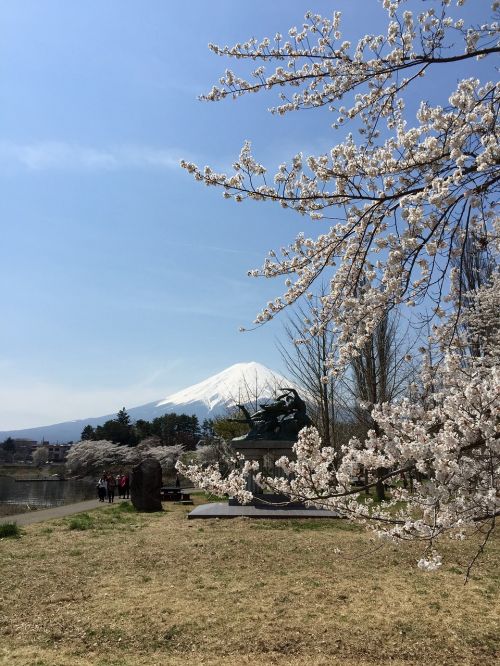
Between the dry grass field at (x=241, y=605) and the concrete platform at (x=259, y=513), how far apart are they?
2.99 m

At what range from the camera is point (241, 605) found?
527cm

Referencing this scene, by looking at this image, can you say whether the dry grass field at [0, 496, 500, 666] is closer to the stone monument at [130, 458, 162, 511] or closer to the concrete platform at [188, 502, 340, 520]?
the concrete platform at [188, 502, 340, 520]

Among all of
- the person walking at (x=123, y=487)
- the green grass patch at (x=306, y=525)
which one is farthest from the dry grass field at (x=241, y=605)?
the person walking at (x=123, y=487)

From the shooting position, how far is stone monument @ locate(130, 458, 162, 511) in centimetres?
1483

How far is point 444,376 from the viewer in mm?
4250

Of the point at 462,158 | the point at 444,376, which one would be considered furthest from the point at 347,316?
the point at 462,158

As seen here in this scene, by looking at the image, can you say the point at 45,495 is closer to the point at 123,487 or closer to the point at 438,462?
the point at 123,487

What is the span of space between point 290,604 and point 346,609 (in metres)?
0.58

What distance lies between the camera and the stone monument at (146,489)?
14828mm

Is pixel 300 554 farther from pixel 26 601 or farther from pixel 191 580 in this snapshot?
pixel 26 601

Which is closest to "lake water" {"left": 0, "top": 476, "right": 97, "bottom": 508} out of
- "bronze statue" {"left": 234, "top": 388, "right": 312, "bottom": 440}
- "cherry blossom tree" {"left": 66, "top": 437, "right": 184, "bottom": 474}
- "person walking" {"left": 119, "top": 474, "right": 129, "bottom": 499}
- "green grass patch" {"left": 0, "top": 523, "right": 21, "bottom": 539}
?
"person walking" {"left": 119, "top": 474, "right": 129, "bottom": 499}

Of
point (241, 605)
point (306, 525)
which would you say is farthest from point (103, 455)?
point (241, 605)

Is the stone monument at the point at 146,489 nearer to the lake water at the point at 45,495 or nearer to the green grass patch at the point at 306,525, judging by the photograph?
the green grass patch at the point at 306,525

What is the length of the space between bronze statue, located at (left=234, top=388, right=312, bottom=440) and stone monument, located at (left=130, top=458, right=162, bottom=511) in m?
2.95
